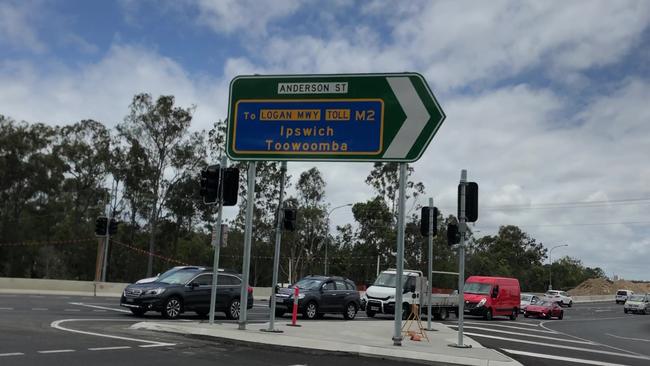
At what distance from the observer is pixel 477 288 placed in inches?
1215

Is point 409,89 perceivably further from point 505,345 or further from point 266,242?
point 266,242

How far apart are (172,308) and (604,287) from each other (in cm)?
10505

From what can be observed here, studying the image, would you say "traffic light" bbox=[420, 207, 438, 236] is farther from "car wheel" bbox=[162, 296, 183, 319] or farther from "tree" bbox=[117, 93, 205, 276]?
"tree" bbox=[117, 93, 205, 276]

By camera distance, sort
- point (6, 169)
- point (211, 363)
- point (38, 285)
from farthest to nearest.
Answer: point (6, 169) < point (38, 285) < point (211, 363)

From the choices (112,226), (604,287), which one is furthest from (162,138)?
(604,287)

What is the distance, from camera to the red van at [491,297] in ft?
97.8

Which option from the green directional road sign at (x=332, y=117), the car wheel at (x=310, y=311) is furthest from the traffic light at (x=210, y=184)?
the car wheel at (x=310, y=311)

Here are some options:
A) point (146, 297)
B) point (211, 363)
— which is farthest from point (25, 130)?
point (211, 363)

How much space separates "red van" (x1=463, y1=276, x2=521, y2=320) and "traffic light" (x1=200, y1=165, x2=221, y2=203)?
18.2 m

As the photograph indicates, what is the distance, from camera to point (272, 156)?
13.8 m

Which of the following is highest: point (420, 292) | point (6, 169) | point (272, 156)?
point (6, 169)

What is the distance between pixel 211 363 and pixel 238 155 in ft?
19.1

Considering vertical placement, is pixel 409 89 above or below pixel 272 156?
above

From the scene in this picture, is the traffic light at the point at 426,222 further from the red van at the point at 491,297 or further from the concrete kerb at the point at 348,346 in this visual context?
the red van at the point at 491,297
